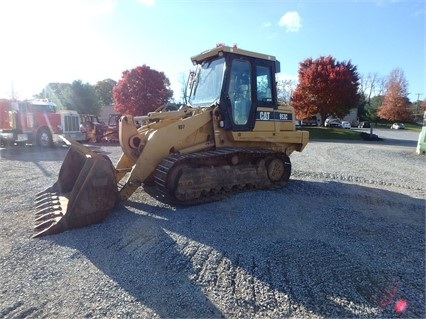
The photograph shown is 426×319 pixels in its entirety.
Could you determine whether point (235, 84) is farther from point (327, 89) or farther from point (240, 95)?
point (327, 89)

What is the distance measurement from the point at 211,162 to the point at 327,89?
86.7 feet

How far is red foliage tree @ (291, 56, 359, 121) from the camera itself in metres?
29.0

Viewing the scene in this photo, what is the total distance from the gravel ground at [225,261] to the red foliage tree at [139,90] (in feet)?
86.4

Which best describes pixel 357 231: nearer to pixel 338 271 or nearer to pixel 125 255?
pixel 338 271

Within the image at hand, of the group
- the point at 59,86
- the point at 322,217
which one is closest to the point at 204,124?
the point at 322,217

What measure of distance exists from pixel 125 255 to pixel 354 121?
222 ft

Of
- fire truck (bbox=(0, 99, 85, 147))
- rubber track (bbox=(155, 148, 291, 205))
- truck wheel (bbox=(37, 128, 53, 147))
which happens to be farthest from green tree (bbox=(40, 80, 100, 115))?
rubber track (bbox=(155, 148, 291, 205))

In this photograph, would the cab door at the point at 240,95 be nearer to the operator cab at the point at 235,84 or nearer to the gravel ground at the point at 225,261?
the operator cab at the point at 235,84

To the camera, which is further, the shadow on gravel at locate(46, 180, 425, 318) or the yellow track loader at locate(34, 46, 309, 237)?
the yellow track loader at locate(34, 46, 309, 237)

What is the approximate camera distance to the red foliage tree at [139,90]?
31.5 metres

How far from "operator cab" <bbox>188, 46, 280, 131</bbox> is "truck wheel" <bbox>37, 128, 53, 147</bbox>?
1322cm

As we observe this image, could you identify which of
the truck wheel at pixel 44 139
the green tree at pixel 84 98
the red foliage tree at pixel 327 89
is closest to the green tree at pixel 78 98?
the green tree at pixel 84 98

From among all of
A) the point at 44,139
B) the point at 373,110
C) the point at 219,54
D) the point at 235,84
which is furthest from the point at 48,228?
the point at 373,110

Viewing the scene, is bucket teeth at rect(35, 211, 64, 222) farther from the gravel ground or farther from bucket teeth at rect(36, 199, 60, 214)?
bucket teeth at rect(36, 199, 60, 214)
